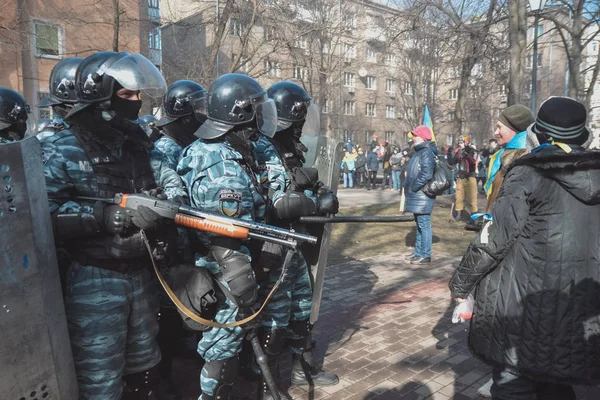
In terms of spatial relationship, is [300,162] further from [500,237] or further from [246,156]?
[500,237]

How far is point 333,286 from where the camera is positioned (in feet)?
20.8

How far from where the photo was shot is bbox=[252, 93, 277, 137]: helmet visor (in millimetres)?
3113

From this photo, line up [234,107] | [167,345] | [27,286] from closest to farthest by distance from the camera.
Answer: [27,286] → [234,107] → [167,345]

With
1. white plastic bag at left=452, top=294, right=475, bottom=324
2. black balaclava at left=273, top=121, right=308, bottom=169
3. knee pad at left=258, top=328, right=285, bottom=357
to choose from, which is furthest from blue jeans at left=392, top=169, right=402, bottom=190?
white plastic bag at left=452, top=294, right=475, bottom=324

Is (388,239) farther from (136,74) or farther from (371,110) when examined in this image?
(371,110)

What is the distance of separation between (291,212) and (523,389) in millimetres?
1703

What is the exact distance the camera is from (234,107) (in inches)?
120

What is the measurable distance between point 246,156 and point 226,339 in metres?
1.14

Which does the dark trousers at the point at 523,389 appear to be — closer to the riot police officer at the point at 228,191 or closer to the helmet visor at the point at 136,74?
the riot police officer at the point at 228,191

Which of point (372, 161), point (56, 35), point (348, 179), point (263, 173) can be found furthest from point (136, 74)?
point (348, 179)

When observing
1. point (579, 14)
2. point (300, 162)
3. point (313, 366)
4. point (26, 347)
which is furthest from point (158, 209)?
point (579, 14)

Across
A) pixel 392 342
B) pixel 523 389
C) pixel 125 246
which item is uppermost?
pixel 125 246

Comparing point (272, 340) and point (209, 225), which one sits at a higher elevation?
point (209, 225)

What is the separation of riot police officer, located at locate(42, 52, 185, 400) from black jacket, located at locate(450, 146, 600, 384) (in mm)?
1832
